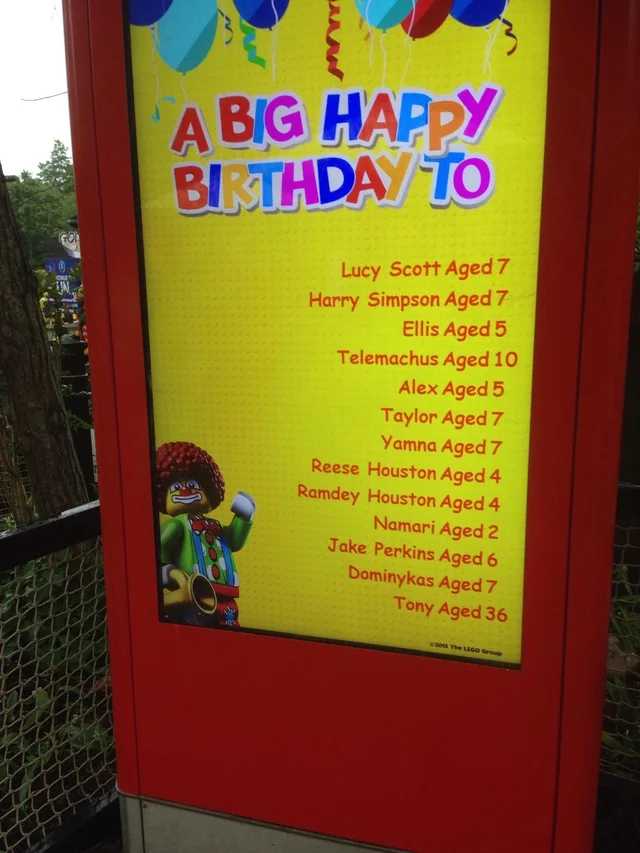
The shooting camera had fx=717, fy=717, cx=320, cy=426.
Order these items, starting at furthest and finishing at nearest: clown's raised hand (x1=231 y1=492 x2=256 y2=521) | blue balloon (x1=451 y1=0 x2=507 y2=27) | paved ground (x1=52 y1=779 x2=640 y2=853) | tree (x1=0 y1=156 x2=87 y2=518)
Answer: tree (x1=0 y1=156 x2=87 y2=518)
paved ground (x1=52 y1=779 x2=640 y2=853)
clown's raised hand (x1=231 y1=492 x2=256 y2=521)
blue balloon (x1=451 y1=0 x2=507 y2=27)

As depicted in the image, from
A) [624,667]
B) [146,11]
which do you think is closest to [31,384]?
[146,11]

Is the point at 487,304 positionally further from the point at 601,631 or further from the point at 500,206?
the point at 601,631

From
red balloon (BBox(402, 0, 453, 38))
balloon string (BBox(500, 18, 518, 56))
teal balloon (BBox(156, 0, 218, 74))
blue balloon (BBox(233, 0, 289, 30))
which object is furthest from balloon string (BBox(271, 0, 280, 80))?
balloon string (BBox(500, 18, 518, 56))

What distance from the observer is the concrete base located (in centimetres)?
161

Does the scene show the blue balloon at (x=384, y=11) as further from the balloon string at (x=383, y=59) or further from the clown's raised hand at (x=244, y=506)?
the clown's raised hand at (x=244, y=506)

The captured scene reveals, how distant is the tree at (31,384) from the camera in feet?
9.16

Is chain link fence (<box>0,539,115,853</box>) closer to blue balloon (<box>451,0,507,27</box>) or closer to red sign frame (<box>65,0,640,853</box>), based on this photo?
red sign frame (<box>65,0,640,853</box>)

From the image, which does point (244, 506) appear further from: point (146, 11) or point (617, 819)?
point (617, 819)

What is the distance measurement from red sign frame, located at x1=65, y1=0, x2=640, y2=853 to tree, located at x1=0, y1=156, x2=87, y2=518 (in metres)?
1.36

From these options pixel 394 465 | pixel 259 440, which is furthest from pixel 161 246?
pixel 394 465

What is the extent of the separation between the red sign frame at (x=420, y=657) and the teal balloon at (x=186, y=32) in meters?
0.10

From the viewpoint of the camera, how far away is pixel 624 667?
225 centimetres

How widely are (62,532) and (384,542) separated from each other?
107 cm

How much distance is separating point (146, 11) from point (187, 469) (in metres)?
0.90
